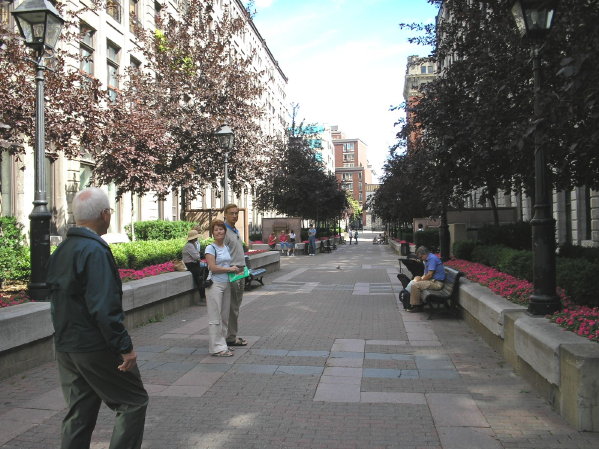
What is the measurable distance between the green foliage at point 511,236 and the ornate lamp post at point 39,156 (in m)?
10.9

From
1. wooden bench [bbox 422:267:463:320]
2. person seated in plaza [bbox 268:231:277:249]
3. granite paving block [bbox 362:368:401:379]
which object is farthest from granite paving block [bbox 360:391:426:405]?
person seated in plaza [bbox 268:231:277:249]

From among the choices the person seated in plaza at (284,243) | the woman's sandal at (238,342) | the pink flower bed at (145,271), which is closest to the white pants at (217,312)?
the woman's sandal at (238,342)

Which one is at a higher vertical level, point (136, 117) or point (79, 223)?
point (136, 117)

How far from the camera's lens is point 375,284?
15641mm

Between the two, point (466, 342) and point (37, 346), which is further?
point (466, 342)

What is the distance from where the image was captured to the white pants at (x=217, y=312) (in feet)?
22.3

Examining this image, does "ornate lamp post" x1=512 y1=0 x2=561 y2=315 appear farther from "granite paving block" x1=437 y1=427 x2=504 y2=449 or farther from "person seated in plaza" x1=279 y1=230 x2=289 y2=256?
"person seated in plaza" x1=279 y1=230 x2=289 y2=256

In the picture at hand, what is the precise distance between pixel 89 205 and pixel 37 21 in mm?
5420

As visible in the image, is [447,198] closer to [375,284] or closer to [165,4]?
[375,284]

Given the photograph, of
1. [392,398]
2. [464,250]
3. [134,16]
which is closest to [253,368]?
[392,398]

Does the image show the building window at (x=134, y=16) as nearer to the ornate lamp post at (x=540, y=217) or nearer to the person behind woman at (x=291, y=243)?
the person behind woman at (x=291, y=243)

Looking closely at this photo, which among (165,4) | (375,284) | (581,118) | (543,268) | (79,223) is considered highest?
(165,4)

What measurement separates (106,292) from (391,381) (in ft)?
12.2

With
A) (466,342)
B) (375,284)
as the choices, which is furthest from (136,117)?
(466,342)
